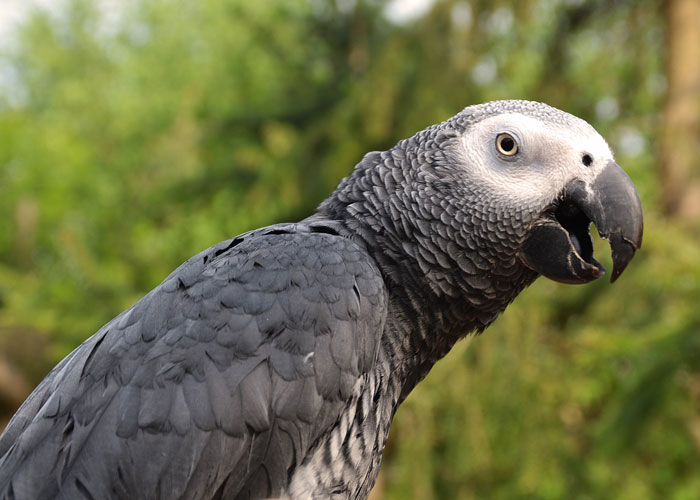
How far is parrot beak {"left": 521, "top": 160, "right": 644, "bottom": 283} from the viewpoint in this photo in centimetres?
207

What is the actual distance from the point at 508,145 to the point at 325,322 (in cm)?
86

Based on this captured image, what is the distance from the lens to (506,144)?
2.21m

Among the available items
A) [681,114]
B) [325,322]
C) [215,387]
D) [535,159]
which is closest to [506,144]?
[535,159]

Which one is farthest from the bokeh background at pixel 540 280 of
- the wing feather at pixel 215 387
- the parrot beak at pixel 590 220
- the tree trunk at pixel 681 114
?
the wing feather at pixel 215 387

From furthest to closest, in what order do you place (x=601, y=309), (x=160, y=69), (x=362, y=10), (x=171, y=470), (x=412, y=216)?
(x=160, y=69)
(x=362, y=10)
(x=601, y=309)
(x=412, y=216)
(x=171, y=470)

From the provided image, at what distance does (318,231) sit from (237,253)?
299 millimetres

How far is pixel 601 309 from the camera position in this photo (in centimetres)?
582

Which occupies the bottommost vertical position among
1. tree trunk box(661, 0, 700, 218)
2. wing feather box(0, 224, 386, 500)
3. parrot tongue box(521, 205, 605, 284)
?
tree trunk box(661, 0, 700, 218)

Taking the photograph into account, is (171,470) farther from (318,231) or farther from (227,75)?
(227,75)

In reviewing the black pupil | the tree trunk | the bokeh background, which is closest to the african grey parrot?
the black pupil

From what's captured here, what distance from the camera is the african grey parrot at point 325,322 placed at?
1916 millimetres

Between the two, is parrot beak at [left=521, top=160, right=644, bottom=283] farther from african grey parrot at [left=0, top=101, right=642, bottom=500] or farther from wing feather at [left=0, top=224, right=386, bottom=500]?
wing feather at [left=0, top=224, right=386, bottom=500]

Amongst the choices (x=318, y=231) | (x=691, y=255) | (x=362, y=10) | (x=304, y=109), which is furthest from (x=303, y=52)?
(x=318, y=231)

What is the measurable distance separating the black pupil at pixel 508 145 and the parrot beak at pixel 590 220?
229mm
